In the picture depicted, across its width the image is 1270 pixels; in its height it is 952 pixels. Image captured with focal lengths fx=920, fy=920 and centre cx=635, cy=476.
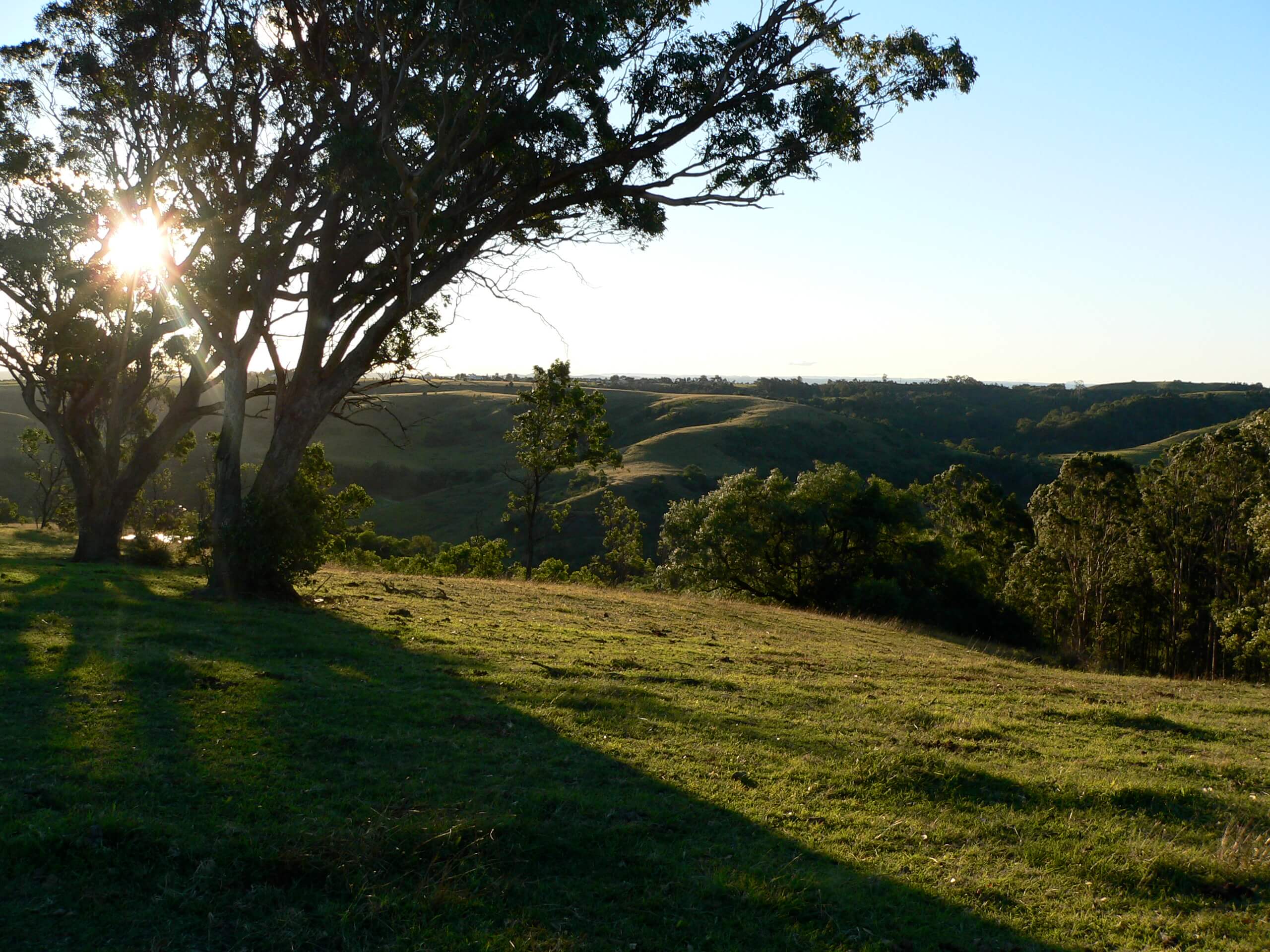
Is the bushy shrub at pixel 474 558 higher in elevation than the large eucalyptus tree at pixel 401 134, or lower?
lower

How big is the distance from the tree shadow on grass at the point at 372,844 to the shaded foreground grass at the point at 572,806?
0.02 metres

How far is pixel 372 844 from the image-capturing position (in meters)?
5.79

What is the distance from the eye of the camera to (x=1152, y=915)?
585cm

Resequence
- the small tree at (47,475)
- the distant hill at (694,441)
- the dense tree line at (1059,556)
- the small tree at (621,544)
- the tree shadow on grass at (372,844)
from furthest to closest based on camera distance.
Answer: the distant hill at (694,441) < the small tree at (621,544) < the small tree at (47,475) < the dense tree line at (1059,556) < the tree shadow on grass at (372,844)

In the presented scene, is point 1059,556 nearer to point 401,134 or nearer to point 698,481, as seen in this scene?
point 401,134

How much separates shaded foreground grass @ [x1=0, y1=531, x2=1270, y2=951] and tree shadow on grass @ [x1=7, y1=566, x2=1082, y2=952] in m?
0.02

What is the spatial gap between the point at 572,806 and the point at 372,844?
1582 millimetres

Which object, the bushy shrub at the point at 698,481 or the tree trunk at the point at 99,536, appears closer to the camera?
the tree trunk at the point at 99,536

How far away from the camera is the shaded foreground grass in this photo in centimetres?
534

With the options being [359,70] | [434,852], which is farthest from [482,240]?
[434,852]

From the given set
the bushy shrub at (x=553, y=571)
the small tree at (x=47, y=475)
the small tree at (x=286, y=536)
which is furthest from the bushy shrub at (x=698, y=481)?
the small tree at (x=286, y=536)

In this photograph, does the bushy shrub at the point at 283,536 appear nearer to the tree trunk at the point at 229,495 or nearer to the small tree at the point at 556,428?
the tree trunk at the point at 229,495

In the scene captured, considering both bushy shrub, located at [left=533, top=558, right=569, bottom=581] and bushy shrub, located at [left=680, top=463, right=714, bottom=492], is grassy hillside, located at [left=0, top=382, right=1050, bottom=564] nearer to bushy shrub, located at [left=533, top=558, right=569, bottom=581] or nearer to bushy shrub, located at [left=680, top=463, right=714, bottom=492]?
bushy shrub, located at [left=680, top=463, right=714, bottom=492]

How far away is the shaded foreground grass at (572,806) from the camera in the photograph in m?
5.34
